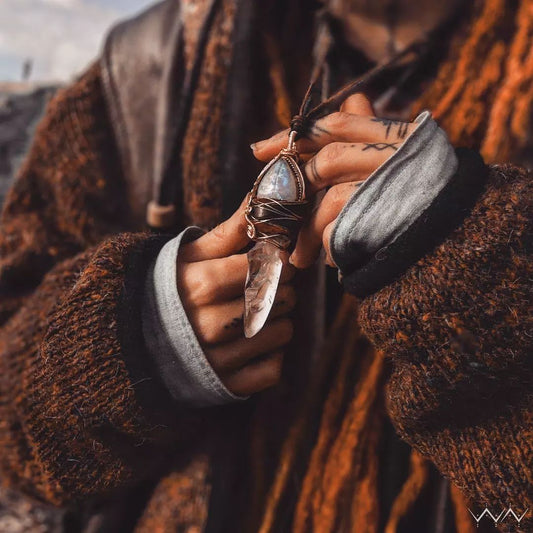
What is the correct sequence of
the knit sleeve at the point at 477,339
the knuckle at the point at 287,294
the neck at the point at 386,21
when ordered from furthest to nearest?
the neck at the point at 386,21 → the knuckle at the point at 287,294 → the knit sleeve at the point at 477,339

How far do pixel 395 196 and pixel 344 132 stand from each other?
7cm

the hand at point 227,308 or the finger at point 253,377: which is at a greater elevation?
the hand at point 227,308

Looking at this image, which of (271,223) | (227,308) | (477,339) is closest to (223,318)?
(227,308)

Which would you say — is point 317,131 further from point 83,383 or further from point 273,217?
point 83,383

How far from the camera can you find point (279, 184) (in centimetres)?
40

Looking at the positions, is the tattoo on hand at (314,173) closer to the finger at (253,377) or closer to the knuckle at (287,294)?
the knuckle at (287,294)

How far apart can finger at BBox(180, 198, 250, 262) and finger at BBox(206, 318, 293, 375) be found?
0.10m

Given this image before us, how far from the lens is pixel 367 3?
2.53ft

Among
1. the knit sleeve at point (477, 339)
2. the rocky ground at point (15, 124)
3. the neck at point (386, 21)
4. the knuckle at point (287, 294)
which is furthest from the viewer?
the rocky ground at point (15, 124)

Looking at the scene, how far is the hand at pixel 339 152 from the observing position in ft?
1.34

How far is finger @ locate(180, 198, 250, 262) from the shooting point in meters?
0.46

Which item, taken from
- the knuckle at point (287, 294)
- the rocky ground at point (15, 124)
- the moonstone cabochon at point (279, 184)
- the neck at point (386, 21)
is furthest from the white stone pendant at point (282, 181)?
the rocky ground at point (15, 124)

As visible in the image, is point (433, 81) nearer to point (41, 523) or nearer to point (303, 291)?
point (303, 291)

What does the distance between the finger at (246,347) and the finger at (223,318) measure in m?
0.01
